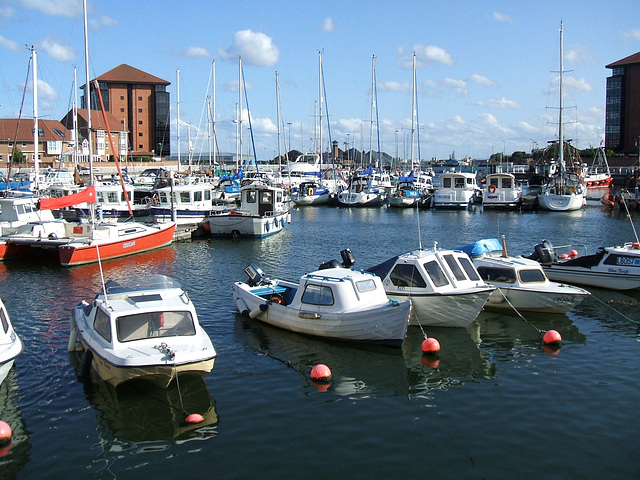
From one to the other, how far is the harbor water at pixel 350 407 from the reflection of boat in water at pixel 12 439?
4 cm

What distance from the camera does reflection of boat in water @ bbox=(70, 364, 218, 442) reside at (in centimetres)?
1313

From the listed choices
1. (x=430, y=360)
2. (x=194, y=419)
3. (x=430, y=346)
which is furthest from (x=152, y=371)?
(x=430, y=346)

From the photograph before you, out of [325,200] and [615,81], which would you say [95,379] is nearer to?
[325,200]

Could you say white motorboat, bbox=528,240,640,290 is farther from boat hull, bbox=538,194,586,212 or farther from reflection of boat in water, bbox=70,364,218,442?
boat hull, bbox=538,194,586,212

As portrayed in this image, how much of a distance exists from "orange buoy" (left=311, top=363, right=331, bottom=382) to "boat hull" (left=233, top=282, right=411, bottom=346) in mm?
2155

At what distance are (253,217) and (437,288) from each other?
26.5 meters

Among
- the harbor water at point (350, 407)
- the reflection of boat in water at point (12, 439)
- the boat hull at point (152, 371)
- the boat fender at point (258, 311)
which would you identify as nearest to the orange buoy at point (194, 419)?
the harbor water at point (350, 407)

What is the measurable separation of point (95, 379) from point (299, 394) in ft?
16.5

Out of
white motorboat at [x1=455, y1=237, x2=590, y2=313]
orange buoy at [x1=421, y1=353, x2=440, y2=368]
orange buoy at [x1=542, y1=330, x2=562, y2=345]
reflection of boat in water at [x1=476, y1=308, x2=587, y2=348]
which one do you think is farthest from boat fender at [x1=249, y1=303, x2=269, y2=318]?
orange buoy at [x1=542, y1=330, x2=562, y2=345]

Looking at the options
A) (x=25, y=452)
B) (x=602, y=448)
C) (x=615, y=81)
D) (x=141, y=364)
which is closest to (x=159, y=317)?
(x=141, y=364)

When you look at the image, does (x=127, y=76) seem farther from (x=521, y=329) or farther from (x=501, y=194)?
(x=521, y=329)

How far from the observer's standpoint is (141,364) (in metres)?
14.0

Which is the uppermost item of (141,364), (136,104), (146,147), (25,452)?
(136,104)

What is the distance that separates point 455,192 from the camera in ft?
239
